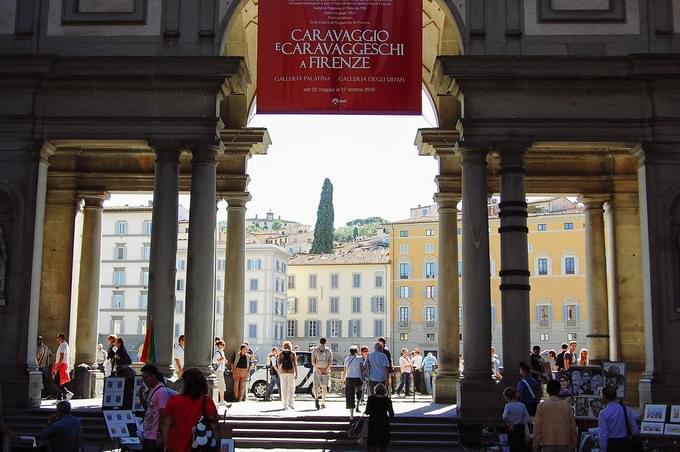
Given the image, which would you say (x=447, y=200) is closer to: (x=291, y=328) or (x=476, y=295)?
(x=476, y=295)

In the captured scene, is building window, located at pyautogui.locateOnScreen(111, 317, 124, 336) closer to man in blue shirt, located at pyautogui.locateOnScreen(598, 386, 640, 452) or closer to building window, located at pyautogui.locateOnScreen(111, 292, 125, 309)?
building window, located at pyautogui.locateOnScreen(111, 292, 125, 309)

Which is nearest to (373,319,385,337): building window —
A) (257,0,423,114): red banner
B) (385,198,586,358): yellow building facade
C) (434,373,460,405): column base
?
(385,198,586,358): yellow building facade

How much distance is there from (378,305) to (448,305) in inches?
2461

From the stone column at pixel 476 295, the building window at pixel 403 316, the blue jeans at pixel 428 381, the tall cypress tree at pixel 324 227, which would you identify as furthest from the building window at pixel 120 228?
the stone column at pixel 476 295

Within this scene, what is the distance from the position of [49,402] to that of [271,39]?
939cm

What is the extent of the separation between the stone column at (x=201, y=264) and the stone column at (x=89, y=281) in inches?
263

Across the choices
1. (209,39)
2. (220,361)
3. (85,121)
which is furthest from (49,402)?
(209,39)

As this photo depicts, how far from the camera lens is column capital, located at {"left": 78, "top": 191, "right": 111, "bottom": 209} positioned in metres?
23.9

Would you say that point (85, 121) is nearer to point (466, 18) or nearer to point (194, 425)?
point (466, 18)

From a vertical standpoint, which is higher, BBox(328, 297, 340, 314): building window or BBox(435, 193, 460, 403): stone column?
BBox(328, 297, 340, 314): building window

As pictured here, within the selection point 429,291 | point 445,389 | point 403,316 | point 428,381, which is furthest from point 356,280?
point 445,389

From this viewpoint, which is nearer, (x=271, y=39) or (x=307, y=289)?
(x=271, y=39)

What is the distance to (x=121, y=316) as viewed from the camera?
7375 centimetres

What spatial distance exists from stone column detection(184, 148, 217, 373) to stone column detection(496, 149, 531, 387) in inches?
232
